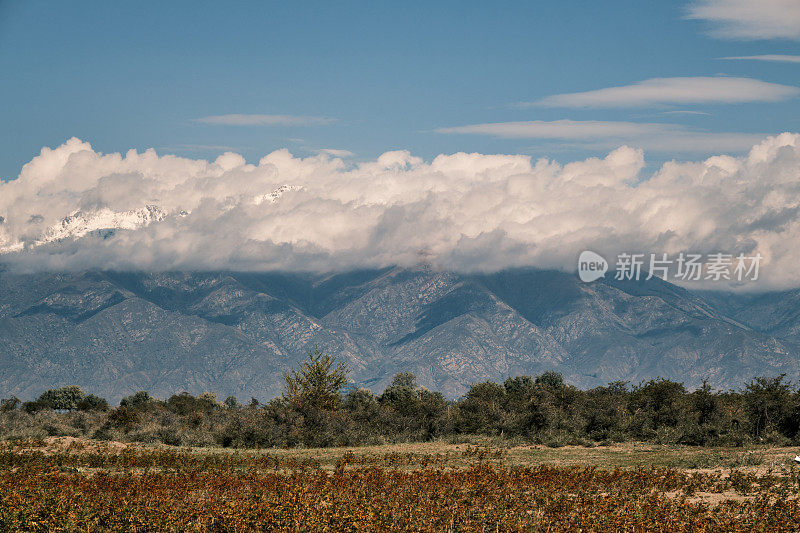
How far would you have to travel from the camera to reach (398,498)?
25.5 m

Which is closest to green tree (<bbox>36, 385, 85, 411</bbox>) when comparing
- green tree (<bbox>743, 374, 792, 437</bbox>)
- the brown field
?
green tree (<bbox>743, 374, 792, 437</bbox>)

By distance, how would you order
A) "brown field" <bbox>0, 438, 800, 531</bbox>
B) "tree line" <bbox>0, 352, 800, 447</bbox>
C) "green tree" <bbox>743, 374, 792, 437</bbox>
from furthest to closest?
"green tree" <bbox>743, 374, 792, 437</bbox> < "tree line" <bbox>0, 352, 800, 447</bbox> < "brown field" <bbox>0, 438, 800, 531</bbox>

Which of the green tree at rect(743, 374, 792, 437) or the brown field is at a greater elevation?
the green tree at rect(743, 374, 792, 437)

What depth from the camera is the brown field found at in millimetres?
22141

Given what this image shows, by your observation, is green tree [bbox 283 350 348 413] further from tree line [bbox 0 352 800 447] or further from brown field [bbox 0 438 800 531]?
brown field [bbox 0 438 800 531]

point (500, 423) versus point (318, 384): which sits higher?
point (318, 384)

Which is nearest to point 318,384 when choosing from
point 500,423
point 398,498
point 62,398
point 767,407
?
point 500,423

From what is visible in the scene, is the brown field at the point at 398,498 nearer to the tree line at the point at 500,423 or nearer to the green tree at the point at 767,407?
the tree line at the point at 500,423

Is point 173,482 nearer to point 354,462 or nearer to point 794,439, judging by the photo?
point 354,462

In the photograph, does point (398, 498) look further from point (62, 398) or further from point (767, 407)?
point (62, 398)

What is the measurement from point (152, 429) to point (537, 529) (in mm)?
36958

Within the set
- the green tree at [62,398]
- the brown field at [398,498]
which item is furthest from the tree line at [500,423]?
the green tree at [62,398]

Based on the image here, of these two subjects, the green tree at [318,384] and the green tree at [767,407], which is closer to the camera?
the green tree at [767,407]

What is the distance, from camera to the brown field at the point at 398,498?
22.1 metres
